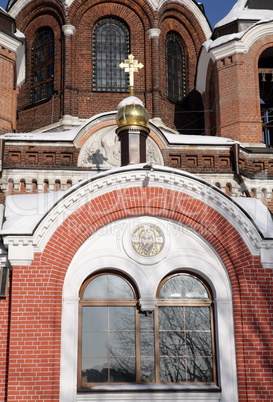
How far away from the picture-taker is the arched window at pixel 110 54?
20891 mm

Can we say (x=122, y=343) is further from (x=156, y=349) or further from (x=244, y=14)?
(x=244, y=14)

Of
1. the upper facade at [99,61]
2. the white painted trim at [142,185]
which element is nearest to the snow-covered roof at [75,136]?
the upper facade at [99,61]

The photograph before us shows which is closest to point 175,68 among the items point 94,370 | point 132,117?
point 132,117

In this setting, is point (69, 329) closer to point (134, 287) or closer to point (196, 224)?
point (134, 287)

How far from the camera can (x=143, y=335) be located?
10.0 meters

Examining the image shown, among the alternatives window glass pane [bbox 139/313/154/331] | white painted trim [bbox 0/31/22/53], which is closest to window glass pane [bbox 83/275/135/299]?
window glass pane [bbox 139/313/154/331]

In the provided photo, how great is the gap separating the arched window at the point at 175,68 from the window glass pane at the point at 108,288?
39.0ft

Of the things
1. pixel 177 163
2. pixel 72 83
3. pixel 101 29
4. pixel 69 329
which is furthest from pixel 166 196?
pixel 101 29

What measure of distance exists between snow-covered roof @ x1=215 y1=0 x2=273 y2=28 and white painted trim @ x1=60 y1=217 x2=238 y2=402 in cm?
938

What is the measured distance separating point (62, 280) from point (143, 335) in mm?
1480

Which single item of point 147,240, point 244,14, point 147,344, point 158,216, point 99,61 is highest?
point 99,61

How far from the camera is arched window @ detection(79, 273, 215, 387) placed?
981cm

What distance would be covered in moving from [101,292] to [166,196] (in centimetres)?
183

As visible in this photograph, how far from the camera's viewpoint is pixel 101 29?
21531 mm
